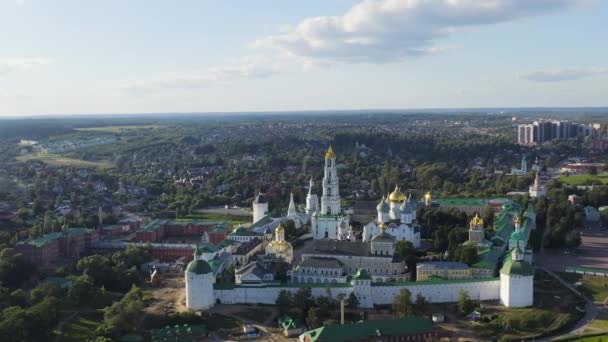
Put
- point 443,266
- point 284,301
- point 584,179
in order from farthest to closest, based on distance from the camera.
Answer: point 584,179 < point 443,266 < point 284,301

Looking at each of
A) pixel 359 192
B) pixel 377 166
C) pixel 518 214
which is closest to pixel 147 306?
pixel 518 214

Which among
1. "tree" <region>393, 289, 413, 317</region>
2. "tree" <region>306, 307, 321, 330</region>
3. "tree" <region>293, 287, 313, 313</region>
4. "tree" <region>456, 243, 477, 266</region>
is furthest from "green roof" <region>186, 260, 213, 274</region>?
"tree" <region>456, 243, 477, 266</region>

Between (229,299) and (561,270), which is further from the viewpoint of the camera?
(561,270)

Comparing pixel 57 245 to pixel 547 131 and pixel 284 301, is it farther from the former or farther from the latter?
pixel 547 131

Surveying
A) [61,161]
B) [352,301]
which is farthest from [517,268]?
[61,161]

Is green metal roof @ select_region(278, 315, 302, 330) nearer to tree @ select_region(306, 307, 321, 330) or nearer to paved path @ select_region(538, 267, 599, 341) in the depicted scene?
tree @ select_region(306, 307, 321, 330)

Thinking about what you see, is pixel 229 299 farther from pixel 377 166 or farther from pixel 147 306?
pixel 377 166
